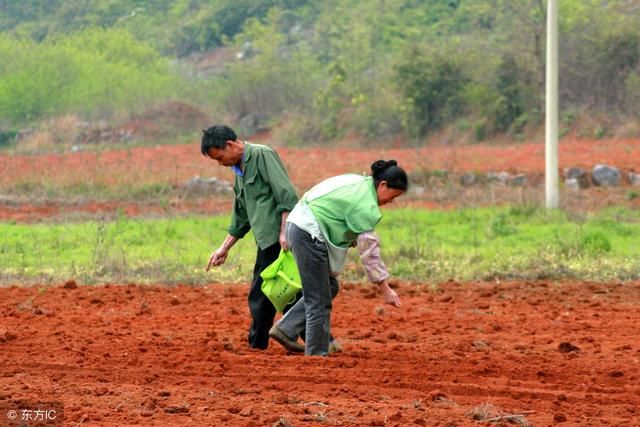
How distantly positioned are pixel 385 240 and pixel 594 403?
9.96 meters

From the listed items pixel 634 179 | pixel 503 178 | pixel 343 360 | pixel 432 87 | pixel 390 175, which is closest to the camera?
pixel 390 175

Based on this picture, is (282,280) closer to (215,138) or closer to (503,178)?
(215,138)

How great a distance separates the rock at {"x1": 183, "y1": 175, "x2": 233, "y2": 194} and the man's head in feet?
53.1

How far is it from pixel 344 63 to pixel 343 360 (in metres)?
35.5

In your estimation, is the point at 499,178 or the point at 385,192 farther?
the point at 499,178

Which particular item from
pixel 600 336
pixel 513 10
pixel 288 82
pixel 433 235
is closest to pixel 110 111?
pixel 288 82

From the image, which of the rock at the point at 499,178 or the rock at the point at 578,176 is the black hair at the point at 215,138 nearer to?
the rock at the point at 578,176

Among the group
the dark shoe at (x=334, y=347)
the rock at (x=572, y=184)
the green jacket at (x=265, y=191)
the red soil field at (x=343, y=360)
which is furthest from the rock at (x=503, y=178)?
the green jacket at (x=265, y=191)

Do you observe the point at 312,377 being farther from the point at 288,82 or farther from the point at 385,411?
the point at 288,82

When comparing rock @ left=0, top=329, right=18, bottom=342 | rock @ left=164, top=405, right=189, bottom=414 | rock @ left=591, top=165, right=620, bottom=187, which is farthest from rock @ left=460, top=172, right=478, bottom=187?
rock @ left=164, top=405, right=189, bottom=414

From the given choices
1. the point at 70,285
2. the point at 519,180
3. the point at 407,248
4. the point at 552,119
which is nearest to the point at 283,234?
the point at 70,285

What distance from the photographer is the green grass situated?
13.8m

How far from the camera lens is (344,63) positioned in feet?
141

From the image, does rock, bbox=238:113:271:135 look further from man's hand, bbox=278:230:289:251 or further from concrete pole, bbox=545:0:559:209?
man's hand, bbox=278:230:289:251
